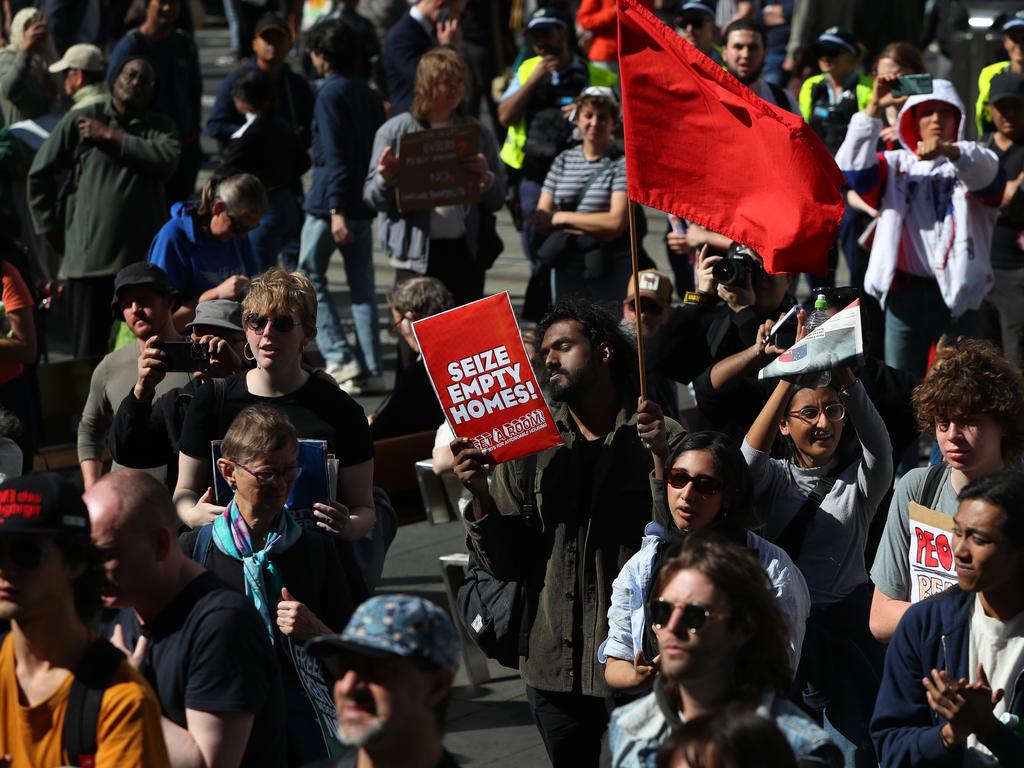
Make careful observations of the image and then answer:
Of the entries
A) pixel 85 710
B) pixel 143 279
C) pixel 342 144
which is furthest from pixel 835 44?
pixel 85 710

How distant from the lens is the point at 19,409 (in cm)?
790

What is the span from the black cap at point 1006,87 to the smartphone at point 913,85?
1.24 m

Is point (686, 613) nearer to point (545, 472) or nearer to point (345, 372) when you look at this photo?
point (545, 472)

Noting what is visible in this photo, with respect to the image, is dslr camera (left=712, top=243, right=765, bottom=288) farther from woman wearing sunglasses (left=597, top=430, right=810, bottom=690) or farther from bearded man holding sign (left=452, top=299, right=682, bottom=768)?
woman wearing sunglasses (left=597, top=430, right=810, bottom=690)

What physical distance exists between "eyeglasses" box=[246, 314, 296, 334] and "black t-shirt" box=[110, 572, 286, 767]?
171 centimetres

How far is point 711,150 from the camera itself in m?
6.00

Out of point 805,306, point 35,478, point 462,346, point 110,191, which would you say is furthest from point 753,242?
point 110,191

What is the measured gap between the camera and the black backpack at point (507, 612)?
547 centimetres

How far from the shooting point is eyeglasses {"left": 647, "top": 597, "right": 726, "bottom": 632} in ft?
12.4

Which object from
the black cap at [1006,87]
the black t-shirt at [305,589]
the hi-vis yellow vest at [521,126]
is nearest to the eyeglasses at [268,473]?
the black t-shirt at [305,589]

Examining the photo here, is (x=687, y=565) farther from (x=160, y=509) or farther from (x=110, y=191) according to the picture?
(x=110, y=191)

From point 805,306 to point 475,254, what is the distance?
472cm

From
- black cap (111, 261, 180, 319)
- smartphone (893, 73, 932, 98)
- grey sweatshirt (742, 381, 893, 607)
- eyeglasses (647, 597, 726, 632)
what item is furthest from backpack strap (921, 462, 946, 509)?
smartphone (893, 73, 932, 98)

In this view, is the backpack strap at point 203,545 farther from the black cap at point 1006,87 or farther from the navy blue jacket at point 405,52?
the navy blue jacket at point 405,52
